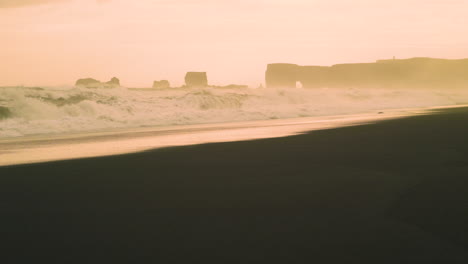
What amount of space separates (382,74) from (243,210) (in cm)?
8502

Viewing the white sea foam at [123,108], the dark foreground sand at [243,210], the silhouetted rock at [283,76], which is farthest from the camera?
the silhouetted rock at [283,76]

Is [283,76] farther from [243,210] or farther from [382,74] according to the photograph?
[243,210]

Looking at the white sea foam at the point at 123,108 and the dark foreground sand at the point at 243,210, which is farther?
the white sea foam at the point at 123,108

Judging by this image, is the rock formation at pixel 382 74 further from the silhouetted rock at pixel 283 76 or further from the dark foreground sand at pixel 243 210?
the dark foreground sand at pixel 243 210

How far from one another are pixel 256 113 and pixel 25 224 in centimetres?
2219

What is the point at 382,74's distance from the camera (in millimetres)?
84125

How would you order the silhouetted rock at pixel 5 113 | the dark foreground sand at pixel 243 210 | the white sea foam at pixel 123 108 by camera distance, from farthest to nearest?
the silhouetted rock at pixel 5 113, the white sea foam at pixel 123 108, the dark foreground sand at pixel 243 210

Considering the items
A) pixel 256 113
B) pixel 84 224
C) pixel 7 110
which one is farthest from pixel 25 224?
pixel 256 113

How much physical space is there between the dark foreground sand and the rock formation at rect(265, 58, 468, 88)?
75.4 meters

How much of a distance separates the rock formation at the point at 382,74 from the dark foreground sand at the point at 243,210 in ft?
247

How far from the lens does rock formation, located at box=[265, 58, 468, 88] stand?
8194cm

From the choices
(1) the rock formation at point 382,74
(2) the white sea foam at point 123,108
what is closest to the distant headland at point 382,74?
(1) the rock formation at point 382,74

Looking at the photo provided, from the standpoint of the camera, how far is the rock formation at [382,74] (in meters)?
81.9

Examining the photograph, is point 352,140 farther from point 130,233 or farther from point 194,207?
point 130,233
